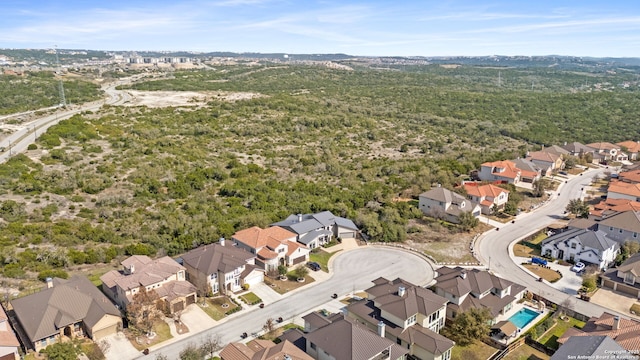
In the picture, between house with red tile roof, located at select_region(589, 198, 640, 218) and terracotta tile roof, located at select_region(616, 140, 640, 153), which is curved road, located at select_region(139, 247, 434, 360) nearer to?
house with red tile roof, located at select_region(589, 198, 640, 218)

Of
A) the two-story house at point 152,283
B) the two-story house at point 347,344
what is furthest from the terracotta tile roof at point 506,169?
the two-story house at point 152,283

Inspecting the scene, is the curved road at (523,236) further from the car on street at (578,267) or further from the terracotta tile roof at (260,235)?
the terracotta tile roof at (260,235)

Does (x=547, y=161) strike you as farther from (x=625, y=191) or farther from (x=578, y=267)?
(x=578, y=267)

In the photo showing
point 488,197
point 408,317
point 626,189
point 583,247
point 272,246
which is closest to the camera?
point 408,317

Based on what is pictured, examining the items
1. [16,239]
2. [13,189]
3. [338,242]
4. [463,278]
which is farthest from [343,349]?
[13,189]

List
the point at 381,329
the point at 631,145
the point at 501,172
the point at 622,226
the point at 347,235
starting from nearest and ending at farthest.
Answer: the point at 381,329, the point at 622,226, the point at 347,235, the point at 501,172, the point at 631,145

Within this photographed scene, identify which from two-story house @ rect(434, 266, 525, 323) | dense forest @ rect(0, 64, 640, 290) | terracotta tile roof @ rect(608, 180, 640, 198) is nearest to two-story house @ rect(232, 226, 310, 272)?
dense forest @ rect(0, 64, 640, 290)

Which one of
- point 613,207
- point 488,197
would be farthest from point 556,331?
point 613,207
